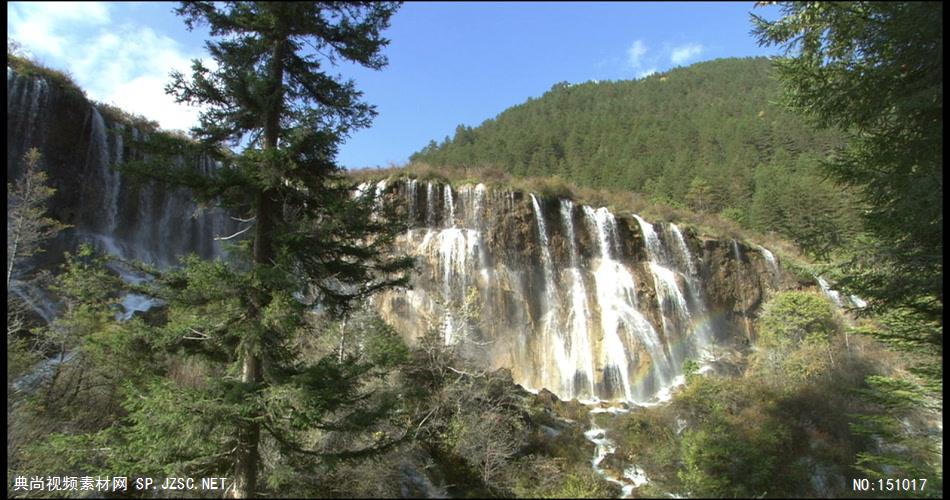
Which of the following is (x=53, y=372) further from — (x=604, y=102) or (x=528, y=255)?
(x=604, y=102)

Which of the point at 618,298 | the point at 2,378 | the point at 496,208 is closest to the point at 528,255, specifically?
the point at 496,208

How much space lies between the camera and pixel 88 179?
69.6ft

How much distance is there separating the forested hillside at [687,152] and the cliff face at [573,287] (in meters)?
10.1

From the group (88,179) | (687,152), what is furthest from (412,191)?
(687,152)

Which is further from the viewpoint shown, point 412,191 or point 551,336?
point 412,191

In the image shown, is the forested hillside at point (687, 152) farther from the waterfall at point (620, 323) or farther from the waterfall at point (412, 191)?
the waterfall at point (412, 191)

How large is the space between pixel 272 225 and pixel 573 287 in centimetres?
2076

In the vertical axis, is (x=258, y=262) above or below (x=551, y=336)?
above

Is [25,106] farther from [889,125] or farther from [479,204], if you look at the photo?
[889,125]

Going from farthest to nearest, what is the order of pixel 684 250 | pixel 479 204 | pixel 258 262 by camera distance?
pixel 684 250 → pixel 479 204 → pixel 258 262

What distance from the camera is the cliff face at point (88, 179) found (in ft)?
63.3

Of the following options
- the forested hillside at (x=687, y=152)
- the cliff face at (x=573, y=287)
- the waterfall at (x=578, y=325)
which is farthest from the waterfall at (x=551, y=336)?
the forested hillside at (x=687, y=152)

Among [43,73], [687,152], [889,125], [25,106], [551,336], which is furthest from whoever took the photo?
[687,152]

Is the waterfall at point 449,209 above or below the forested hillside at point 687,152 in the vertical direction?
below
